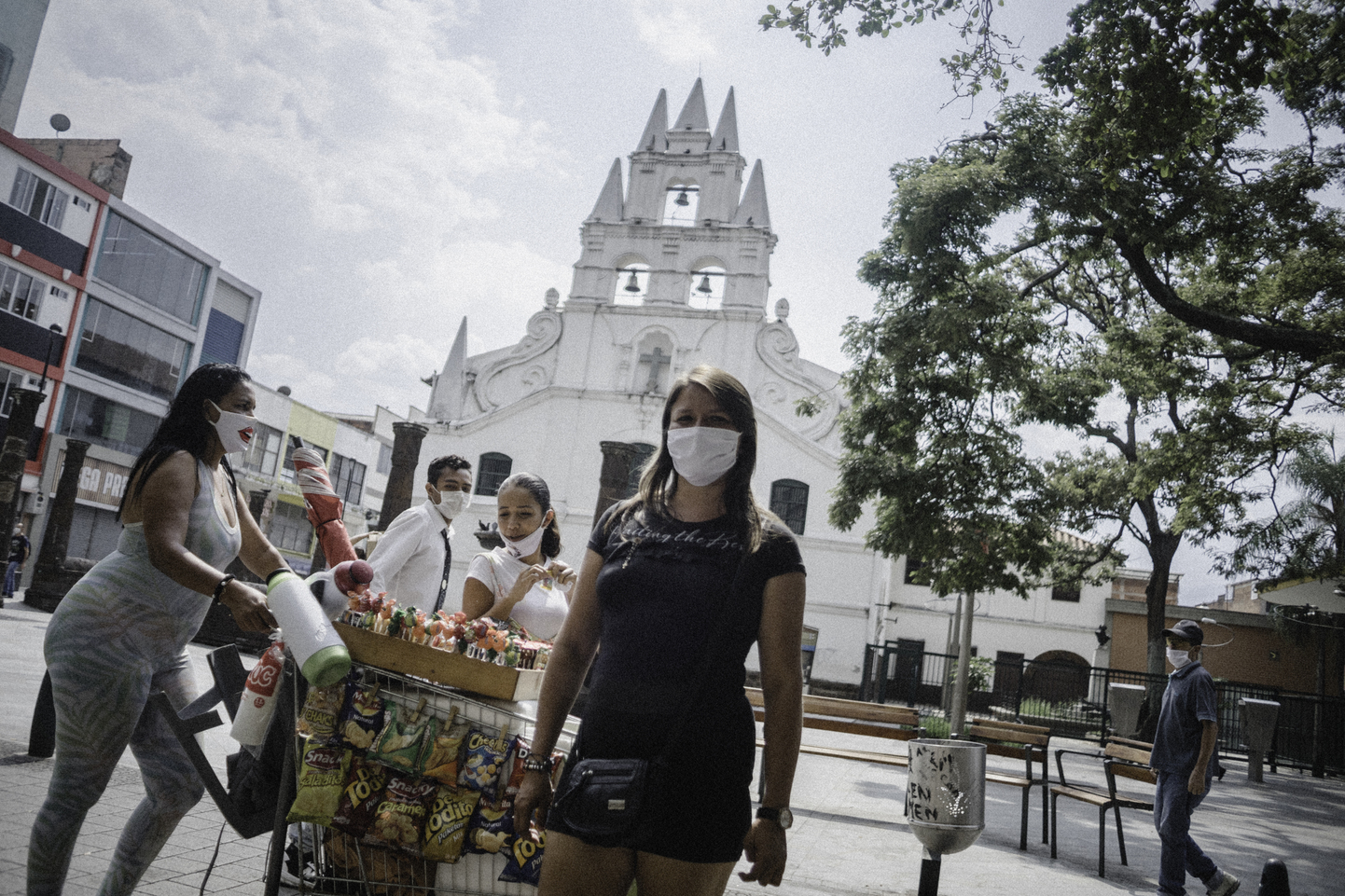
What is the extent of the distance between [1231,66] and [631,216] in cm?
3310

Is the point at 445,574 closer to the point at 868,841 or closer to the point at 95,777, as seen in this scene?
the point at 95,777

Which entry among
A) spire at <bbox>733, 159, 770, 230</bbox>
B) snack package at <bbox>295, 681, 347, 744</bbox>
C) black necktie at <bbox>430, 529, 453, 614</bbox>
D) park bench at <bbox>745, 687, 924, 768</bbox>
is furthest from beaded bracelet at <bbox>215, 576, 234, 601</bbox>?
spire at <bbox>733, 159, 770, 230</bbox>

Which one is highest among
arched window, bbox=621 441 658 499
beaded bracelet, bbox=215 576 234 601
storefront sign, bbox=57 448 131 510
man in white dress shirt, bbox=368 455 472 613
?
arched window, bbox=621 441 658 499

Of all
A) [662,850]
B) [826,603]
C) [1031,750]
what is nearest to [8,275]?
[826,603]

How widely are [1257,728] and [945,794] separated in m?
14.0

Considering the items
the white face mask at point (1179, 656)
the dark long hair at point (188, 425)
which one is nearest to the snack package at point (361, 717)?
the dark long hair at point (188, 425)

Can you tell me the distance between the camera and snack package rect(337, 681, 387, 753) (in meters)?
3.05

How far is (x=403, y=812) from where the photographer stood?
9.88ft

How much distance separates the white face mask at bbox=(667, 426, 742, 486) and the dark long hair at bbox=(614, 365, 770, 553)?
26 mm

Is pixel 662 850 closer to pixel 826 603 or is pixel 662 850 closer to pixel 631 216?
pixel 826 603

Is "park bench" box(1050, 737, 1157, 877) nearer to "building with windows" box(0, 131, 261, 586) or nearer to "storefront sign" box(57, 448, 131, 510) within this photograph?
"building with windows" box(0, 131, 261, 586)

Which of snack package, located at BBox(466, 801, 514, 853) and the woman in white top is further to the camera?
the woman in white top

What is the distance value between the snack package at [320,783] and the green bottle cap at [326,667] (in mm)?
501

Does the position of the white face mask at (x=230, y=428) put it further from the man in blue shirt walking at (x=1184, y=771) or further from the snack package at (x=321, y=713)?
the man in blue shirt walking at (x=1184, y=771)
